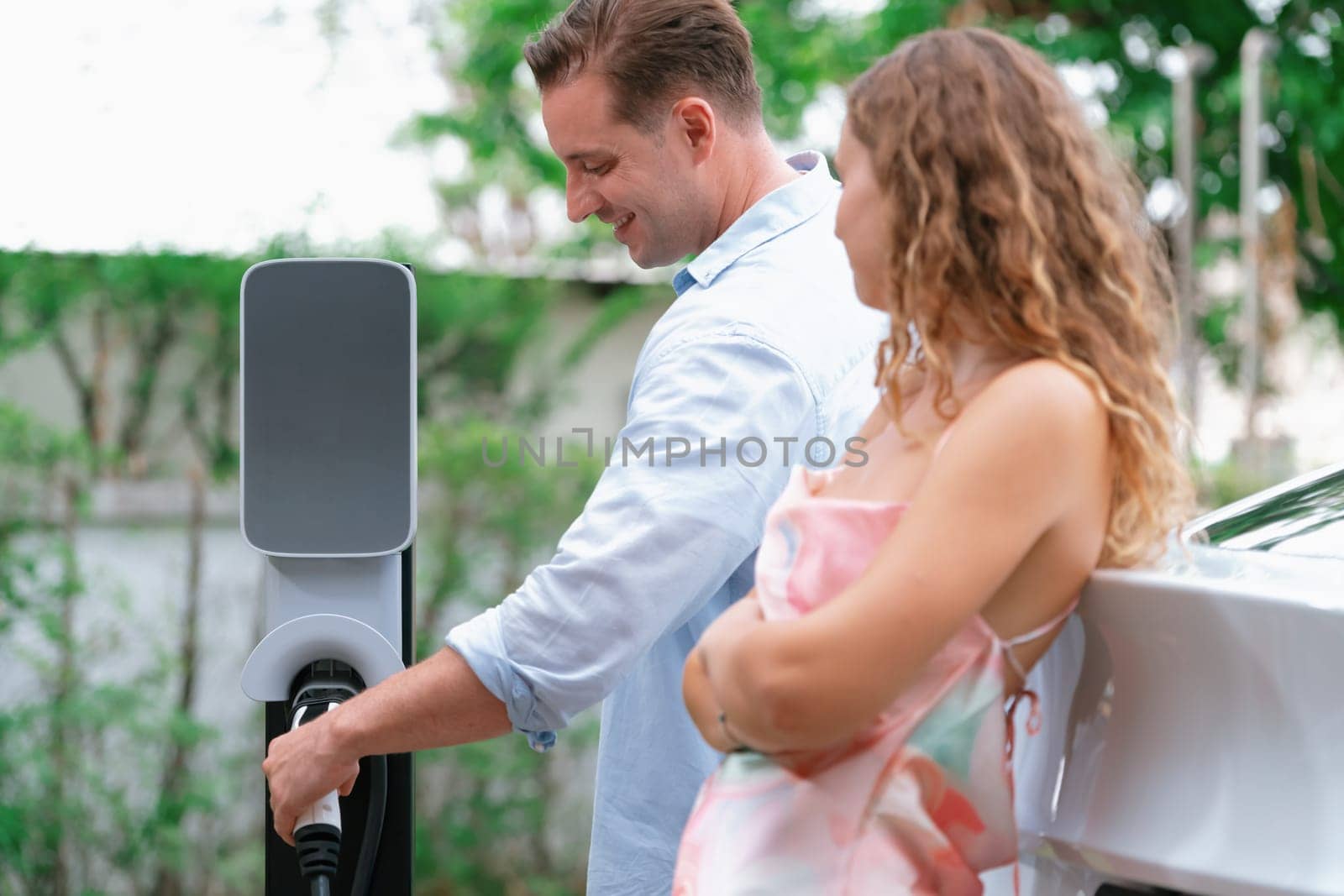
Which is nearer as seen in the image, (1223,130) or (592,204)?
(592,204)

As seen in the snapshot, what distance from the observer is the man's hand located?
1748mm

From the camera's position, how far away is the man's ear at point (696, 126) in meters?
2.06

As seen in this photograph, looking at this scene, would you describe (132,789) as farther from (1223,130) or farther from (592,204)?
(1223,130)

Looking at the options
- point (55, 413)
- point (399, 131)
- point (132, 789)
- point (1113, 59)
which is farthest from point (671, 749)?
point (1113, 59)

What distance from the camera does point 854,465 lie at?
4.28 ft

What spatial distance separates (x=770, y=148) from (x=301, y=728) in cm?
109

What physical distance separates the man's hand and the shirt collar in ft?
2.48

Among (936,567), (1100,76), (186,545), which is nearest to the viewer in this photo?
(936,567)

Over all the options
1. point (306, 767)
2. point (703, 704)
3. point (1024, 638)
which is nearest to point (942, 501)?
point (1024, 638)

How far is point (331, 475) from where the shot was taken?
1.92 m

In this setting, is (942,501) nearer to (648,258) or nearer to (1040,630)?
(1040,630)

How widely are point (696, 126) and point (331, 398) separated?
0.66 metres

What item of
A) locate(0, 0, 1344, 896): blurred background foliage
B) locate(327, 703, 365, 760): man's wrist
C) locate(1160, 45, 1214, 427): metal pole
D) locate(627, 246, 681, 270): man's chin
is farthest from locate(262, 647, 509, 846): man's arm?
locate(1160, 45, 1214, 427): metal pole

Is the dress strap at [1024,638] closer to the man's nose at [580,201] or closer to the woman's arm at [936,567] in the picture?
the woman's arm at [936,567]
